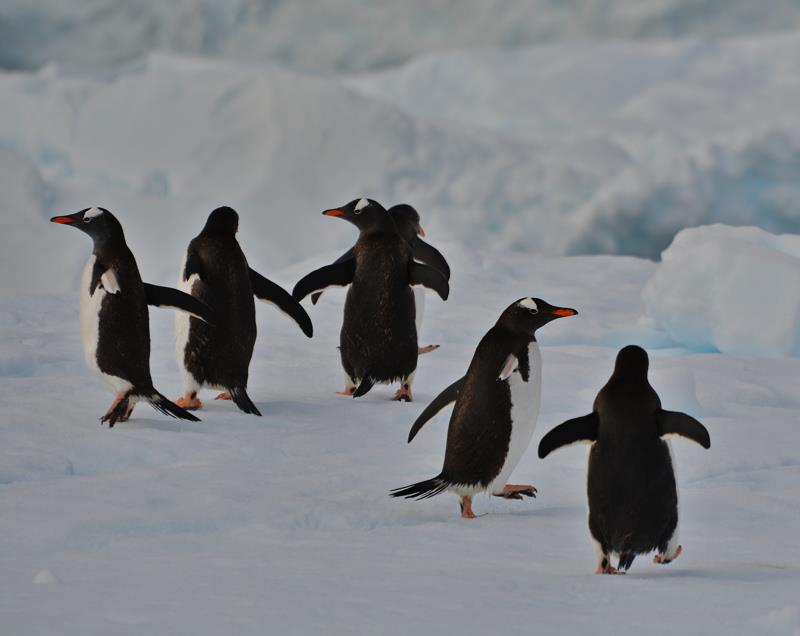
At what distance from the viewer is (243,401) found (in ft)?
13.1

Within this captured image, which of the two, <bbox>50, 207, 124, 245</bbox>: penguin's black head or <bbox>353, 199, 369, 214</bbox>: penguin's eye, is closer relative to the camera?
<bbox>50, 207, 124, 245</bbox>: penguin's black head

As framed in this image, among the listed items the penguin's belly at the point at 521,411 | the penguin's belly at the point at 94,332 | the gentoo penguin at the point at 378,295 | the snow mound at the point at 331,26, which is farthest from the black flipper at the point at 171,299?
the snow mound at the point at 331,26

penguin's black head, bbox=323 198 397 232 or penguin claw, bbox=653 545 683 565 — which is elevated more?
penguin's black head, bbox=323 198 397 232

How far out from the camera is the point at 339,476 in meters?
3.28

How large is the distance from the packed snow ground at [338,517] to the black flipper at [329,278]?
38 cm

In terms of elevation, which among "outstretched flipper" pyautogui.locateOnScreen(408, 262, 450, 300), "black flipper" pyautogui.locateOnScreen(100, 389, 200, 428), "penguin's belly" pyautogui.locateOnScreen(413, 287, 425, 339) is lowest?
"black flipper" pyautogui.locateOnScreen(100, 389, 200, 428)

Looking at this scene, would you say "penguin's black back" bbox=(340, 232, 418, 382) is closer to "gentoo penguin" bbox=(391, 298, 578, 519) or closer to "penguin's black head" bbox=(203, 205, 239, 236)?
"penguin's black head" bbox=(203, 205, 239, 236)

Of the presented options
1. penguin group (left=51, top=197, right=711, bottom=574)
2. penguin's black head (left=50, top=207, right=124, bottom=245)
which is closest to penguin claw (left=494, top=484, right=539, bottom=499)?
penguin group (left=51, top=197, right=711, bottom=574)

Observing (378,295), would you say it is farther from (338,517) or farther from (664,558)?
(664,558)

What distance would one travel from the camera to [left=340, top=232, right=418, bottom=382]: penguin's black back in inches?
170

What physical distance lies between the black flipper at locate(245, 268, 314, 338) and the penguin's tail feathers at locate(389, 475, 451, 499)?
1.25 meters

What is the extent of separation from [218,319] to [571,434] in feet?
5.50

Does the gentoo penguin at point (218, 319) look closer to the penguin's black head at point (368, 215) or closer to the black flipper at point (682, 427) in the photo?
the penguin's black head at point (368, 215)

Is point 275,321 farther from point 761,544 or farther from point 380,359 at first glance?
point 761,544
